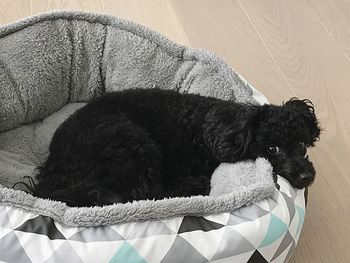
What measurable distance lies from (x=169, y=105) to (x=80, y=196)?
48cm

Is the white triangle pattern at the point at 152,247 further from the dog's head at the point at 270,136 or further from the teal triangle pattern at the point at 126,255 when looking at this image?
the dog's head at the point at 270,136

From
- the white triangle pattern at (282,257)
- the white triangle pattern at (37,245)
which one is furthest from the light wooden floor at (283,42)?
the white triangle pattern at (37,245)

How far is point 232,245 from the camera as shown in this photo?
4.02 ft

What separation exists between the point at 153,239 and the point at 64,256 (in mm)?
208

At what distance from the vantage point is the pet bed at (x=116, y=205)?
45.9 inches

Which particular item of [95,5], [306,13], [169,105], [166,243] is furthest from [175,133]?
[306,13]

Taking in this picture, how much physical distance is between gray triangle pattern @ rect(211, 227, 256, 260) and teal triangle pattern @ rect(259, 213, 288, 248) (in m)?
0.05

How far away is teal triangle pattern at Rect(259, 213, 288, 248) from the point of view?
4.20 feet

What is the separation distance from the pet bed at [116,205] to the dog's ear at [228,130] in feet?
0.17

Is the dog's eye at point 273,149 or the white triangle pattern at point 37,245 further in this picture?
the dog's eye at point 273,149

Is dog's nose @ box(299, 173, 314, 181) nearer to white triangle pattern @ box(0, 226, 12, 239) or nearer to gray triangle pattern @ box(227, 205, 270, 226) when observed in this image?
gray triangle pattern @ box(227, 205, 270, 226)

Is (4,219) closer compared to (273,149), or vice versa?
(4,219)

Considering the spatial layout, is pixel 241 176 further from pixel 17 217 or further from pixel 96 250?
pixel 17 217

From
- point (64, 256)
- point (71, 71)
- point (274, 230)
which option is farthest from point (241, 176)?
point (71, 71)
